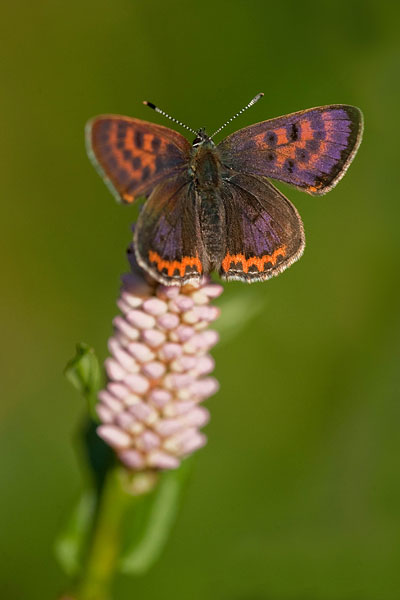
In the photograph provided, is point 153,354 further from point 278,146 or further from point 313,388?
point 313,388

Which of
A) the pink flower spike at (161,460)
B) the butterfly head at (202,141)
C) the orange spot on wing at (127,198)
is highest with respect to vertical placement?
the butterfly head at (202,141)

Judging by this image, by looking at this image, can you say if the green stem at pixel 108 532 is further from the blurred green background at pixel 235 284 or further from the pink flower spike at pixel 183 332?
the blurred green background at pixel 235 284

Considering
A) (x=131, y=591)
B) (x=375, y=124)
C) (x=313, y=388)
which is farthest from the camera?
(x=375, y=124)

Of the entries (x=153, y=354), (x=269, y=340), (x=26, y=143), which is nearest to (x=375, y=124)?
(x=269, y=340)

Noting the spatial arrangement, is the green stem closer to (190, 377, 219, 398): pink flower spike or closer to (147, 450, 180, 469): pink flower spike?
(147, 450, 180, 469): pink flower spike

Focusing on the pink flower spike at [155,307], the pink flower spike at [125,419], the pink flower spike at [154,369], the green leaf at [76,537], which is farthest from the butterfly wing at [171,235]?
the green leaf at [76,537]

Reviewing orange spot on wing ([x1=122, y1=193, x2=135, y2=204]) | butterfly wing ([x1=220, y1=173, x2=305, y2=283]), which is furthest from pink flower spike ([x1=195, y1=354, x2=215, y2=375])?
orange spot on wing ([x1=122, y1=193, x2=135, y2=204])
